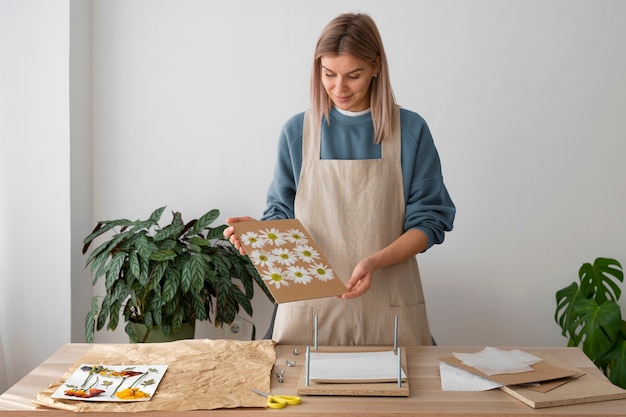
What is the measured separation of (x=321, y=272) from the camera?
1.88 metres

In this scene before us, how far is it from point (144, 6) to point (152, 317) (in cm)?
150

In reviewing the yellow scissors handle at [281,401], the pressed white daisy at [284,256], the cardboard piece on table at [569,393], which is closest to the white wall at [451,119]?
the pressed white daisy at [284,256]

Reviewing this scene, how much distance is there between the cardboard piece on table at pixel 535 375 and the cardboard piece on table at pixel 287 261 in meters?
0.37

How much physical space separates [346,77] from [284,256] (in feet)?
1.93

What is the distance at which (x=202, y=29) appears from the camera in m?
3.59

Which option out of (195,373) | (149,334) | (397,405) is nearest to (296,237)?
(195,373)

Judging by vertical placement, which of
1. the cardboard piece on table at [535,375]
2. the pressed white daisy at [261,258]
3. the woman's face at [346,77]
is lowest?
the cardboard piece on table at [535,375]

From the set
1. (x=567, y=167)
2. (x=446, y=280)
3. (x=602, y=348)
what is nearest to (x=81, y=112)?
(x=446, y=280)

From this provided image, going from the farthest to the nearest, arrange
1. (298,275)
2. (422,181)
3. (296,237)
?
1. (422,181)
2. (296,237)
3. (298,275)

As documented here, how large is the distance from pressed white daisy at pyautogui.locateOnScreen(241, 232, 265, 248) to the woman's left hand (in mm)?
266

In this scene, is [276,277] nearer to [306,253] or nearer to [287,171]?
[306,253]

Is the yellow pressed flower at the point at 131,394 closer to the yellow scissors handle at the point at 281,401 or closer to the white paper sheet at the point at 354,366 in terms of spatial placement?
the yellow scissors handle at the point at 281,401

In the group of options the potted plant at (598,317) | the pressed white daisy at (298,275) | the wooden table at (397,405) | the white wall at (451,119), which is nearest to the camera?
the wooden table at (397,405)

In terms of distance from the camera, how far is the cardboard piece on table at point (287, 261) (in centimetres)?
180
